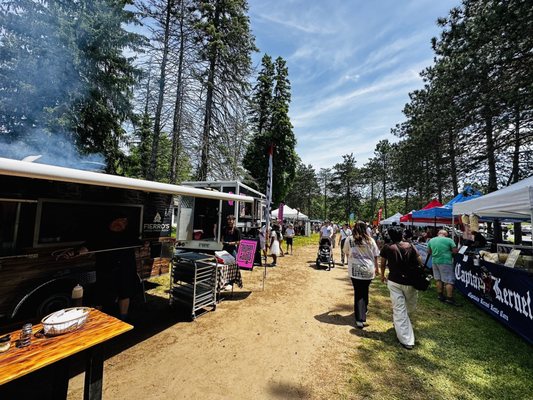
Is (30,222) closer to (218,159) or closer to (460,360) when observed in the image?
(460,360)

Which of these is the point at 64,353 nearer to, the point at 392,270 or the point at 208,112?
the point at 392,270

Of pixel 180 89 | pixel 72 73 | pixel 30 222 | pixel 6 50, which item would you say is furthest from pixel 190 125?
pixel 30 222

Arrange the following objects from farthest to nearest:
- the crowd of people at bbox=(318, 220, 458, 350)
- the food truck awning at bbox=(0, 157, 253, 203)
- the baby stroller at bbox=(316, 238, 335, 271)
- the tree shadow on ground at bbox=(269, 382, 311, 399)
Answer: the baby stroller at bbox=(316, 238, 335, 271) < the crowd of people at bbox=(318, 220, 458, 350) < the tree shadow on ground at bbox=(269, 382, 311, 399) < the food truck awning at bbox=(0, 157, 253, 203)

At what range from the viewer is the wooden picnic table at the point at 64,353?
1.54 m

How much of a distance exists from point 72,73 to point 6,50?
147 centimetres

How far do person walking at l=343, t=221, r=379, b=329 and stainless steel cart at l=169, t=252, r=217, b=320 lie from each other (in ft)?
8.38

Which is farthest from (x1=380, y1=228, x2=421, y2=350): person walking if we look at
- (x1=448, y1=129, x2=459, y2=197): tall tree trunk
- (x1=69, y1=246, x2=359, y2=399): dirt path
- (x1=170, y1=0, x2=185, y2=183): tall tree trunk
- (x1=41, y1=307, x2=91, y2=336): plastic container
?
(x1=448, y1=129, x2=459, y2=197): tall tree trunk

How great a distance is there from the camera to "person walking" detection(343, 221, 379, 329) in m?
4.08

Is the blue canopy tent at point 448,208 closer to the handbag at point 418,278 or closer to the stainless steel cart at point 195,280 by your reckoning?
the handbag at point 418,278

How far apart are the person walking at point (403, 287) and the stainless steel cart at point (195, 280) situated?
10.1 ft

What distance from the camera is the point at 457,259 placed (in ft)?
21.4

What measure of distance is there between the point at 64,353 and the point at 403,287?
3998mm

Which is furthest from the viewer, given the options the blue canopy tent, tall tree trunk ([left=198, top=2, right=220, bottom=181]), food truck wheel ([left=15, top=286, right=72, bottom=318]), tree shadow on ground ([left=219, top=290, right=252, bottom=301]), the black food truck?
tall tree trunk ([left=198, top=2, right=220, bottom=181])

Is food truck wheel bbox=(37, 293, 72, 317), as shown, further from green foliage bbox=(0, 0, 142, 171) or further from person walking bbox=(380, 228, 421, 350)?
Result: green foliage bbox=(0, 0, 142, 171)
